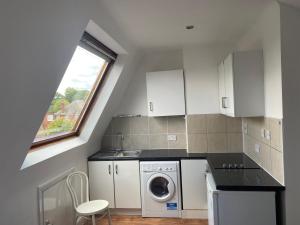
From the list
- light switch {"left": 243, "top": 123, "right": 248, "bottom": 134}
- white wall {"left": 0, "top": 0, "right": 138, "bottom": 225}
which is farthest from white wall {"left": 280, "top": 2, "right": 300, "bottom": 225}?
white wall {"left": 0, "top": 0, "right": 138, "bottom": 225}

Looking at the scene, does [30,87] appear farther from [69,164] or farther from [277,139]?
[277,139]

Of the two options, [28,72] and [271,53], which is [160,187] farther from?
[28,72]

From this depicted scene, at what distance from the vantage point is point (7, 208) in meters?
1.90

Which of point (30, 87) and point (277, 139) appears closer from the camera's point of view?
point (30, 87)

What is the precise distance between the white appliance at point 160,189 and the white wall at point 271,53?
151cm

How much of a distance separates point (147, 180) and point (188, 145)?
0.81 m

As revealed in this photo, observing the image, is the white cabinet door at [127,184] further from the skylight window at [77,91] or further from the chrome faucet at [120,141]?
the skylight window at [77,91]

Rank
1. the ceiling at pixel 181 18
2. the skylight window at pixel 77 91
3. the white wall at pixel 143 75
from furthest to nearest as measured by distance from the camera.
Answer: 1. the white wall at pixel 143 75
2. the skylight window at pixel 77 91
3. the ceiling at pixel 181 18

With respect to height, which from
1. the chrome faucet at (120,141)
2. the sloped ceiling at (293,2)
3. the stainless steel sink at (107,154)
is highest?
the sloped ceiling at (293,2)

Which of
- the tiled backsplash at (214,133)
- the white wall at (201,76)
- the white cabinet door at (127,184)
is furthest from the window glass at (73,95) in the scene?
the tiled backsplash at (214,133)

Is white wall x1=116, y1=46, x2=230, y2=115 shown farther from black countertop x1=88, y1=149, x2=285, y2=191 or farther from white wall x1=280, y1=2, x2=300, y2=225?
white wall x1=280, y1=2, x2=300, y2=225

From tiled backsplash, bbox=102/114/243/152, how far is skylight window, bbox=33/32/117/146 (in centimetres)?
74

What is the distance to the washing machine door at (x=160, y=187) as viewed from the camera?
3383 millimetres

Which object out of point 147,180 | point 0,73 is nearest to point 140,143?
point 147,180
